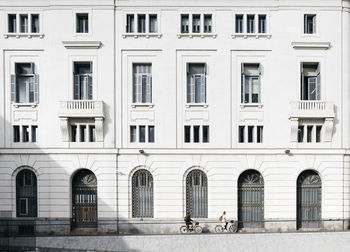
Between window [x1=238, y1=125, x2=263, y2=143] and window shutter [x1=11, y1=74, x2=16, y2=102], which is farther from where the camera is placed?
window [x1=238, y1=125, x2=263, y2=143]

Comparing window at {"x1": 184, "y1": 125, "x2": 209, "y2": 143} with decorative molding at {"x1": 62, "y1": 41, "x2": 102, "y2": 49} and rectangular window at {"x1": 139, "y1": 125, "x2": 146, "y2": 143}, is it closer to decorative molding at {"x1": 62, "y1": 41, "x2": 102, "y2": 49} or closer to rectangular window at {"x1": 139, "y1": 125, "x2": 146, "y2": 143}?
rectangular window at {"x1": 139, "y1": 125, "x2": 146, "y2": 143}

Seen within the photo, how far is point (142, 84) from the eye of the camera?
26125mm

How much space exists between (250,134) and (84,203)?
1604cm

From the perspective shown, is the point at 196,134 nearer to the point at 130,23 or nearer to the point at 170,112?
the point at 170,112

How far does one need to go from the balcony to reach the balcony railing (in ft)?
54.3

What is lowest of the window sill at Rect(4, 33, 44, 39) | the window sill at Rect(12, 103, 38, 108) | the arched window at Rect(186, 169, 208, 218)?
the arched window at Rect(186, 169, 208, 218)

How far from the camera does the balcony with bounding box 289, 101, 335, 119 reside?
25.2m

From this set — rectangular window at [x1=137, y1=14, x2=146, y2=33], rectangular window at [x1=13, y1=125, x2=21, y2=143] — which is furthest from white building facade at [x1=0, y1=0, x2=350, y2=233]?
rectangular window at [x1=137, y1=14, x2=146, y2=33]

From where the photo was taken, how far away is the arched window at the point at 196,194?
2608 cm

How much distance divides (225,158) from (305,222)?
924 centimetres

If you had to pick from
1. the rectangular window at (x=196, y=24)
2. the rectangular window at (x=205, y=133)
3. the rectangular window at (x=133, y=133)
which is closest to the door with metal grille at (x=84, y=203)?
the rectangular window at (x=133, y=133)

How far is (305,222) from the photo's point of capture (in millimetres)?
26266

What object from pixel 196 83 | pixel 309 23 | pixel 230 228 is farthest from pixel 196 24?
pixel 230 228

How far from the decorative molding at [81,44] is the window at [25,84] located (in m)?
3.68
